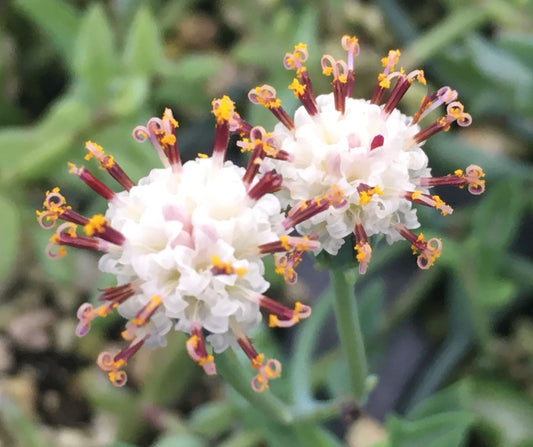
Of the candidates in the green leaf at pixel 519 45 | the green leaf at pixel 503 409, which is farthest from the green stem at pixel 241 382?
the green leaf at pixel 519 45

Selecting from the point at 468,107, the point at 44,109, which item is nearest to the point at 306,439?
the point at 468,107

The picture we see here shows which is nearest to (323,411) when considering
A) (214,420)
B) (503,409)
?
(214,420)

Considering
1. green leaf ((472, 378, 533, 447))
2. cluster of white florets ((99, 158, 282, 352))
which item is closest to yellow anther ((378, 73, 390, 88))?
cluster of white florets ((99, 158, 282, 352))

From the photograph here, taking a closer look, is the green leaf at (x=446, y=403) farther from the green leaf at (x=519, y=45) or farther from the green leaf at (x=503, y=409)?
the green leaf at (x=519, y=45)

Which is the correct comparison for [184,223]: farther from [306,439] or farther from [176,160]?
[306,439]

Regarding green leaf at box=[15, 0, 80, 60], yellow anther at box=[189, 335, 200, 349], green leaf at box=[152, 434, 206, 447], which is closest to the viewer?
yellow anther at box=[189, 335, 200, 349]

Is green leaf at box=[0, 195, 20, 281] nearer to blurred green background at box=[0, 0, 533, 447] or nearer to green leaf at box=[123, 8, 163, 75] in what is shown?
blurred green background at box=[0, 0, 533, 447]
